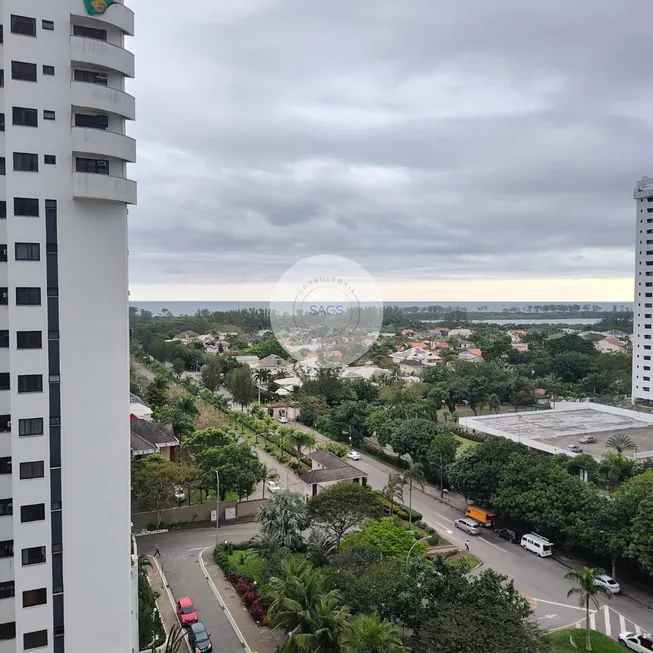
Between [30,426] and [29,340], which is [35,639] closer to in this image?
[30,426]

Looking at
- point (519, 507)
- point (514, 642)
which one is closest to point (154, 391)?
point (519, 507)

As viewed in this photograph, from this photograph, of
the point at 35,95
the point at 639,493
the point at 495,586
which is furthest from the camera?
the point at 639,493

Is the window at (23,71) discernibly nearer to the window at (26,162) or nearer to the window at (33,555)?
the window at (26,162)

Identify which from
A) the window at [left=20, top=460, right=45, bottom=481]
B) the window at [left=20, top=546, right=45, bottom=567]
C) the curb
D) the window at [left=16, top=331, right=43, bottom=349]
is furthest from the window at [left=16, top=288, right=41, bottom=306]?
the curb

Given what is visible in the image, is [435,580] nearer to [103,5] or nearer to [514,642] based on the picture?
[514,642]

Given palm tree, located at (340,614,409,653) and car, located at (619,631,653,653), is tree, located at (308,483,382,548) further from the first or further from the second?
car, located at (619,631,653,653)

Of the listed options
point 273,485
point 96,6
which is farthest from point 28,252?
point 273,485

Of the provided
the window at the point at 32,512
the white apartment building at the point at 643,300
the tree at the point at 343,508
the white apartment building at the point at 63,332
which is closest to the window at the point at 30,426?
the white apartment building at the point at 63,332
